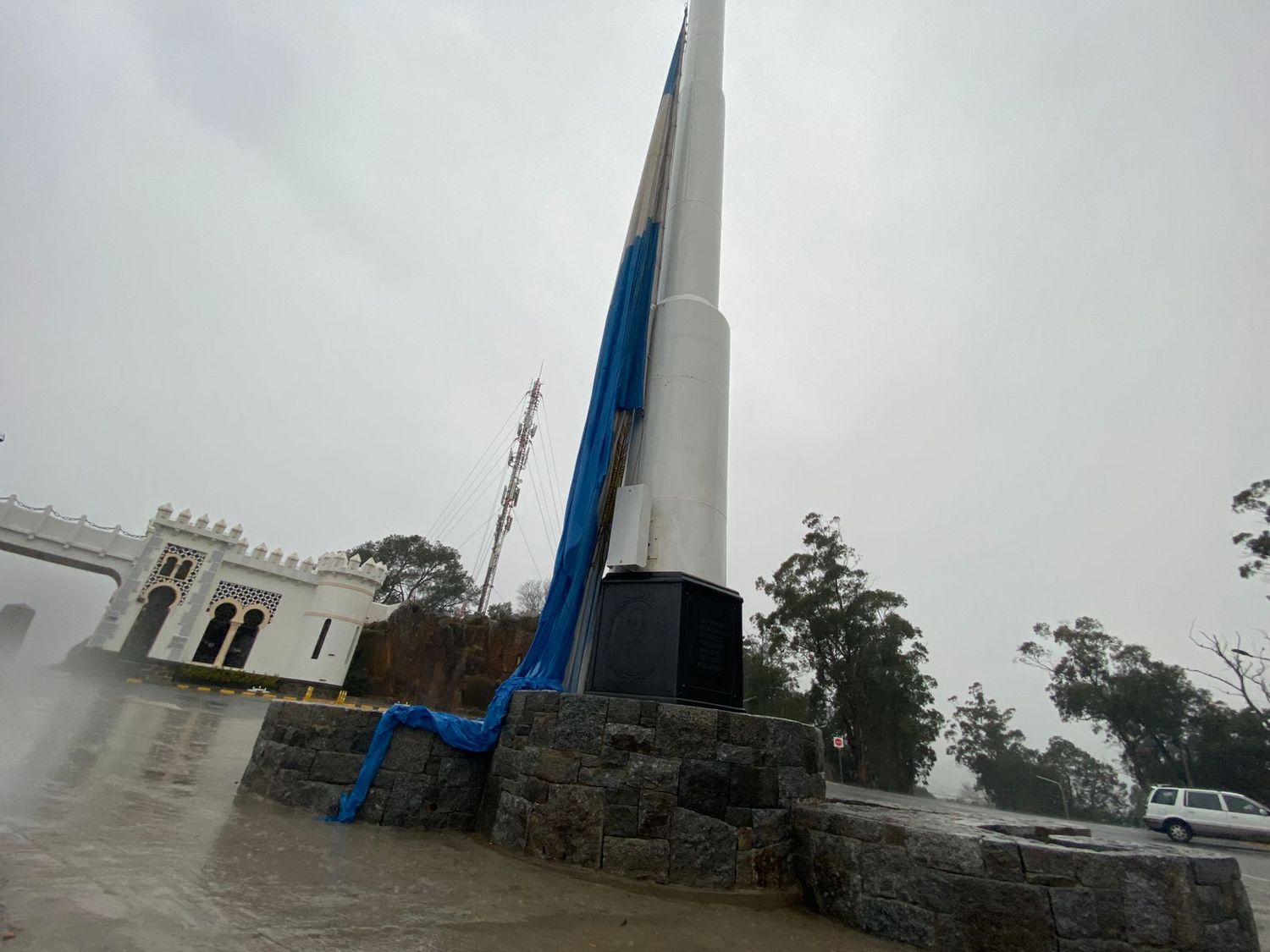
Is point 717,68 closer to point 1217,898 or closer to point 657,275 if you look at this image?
point 657,275

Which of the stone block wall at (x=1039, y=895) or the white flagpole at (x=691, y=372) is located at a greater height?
the white flagpole at (x=691, y=372)

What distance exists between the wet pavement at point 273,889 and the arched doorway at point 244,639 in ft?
67.0

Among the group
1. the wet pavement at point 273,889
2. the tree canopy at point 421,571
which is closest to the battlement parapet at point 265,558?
the tree canopy at point 421,571

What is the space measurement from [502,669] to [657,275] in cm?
1826

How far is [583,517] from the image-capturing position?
5.47 metres

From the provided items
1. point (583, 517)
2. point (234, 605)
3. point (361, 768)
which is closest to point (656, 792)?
point (361, 768)

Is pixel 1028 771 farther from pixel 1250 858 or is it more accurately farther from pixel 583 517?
pixel 583 517

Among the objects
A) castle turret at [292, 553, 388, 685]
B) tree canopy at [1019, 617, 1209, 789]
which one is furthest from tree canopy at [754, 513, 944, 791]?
castle turret at [292, 553, 388, 685]

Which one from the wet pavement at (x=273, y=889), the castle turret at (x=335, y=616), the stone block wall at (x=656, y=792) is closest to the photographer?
the wet pavement at (x=273, y=889)

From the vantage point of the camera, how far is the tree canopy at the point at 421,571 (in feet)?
118

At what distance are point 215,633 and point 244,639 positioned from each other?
97 cm

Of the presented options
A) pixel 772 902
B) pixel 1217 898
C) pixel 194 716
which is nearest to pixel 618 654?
pixel 772 902

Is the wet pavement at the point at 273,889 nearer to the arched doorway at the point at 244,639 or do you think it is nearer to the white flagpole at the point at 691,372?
the white flagpole at the point at 691,372

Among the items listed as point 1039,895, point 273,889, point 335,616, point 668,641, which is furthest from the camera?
point 335,616
